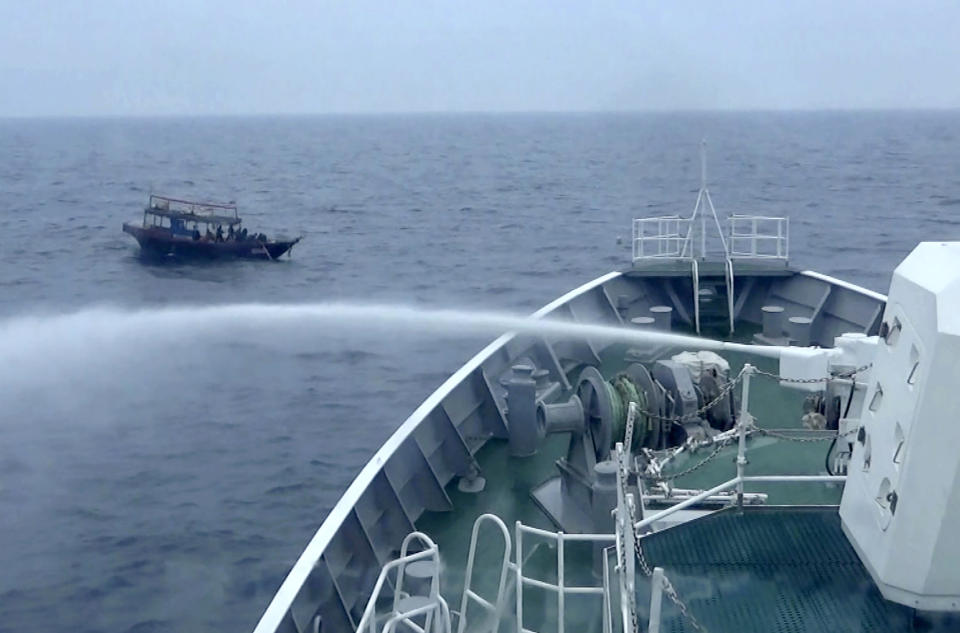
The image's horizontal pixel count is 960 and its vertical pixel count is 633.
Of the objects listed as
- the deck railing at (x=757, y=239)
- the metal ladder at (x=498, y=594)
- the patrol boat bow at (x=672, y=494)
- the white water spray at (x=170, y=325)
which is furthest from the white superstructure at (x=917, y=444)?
the white water spray at (x=170, y=325)

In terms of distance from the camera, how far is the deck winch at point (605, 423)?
31.7 ft

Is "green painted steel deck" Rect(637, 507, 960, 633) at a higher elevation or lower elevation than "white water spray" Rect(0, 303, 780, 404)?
higher

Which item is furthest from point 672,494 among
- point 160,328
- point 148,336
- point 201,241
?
point 201,241

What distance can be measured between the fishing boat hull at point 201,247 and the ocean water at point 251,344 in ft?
3.25

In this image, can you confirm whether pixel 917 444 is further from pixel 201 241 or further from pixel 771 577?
pixel 201 241

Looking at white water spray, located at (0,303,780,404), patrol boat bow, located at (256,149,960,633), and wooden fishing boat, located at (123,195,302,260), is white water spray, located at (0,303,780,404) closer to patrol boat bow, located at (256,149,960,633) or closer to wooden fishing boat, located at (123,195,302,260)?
wooden fishing boat, located at (123,195,302,260)

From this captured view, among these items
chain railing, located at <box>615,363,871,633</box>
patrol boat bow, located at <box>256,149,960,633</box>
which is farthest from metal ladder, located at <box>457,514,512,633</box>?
chain railing, located at <box>615,363,871,633</box>

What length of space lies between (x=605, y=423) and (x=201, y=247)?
2310 inches

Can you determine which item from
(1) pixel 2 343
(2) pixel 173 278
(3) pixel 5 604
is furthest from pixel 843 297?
(2) pixel 173 278

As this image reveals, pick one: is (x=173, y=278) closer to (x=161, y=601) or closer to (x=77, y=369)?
(x=77, y=369)

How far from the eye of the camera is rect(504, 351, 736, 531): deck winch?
965cm

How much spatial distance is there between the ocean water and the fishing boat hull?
0.99 metres

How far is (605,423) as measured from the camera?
9.63m

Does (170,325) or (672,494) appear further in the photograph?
(170,325)
